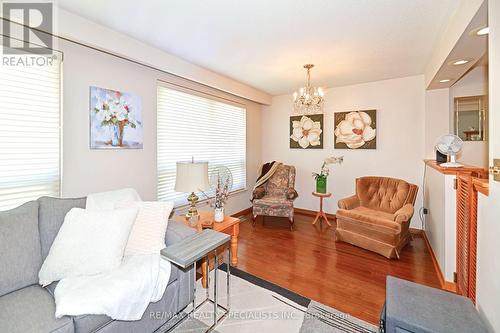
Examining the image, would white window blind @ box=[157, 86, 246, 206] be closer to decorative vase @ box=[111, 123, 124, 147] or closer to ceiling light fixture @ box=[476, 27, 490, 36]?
decorative vase @ box=[111, 123, 124, 147]

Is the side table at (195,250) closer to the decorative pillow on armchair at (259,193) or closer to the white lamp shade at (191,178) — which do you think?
the white lamp shade at (191,178)

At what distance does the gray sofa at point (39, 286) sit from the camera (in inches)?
46.1

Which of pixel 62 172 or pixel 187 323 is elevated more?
pixel 62 172

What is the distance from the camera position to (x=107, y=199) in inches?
74.6

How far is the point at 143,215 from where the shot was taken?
73.7 inches

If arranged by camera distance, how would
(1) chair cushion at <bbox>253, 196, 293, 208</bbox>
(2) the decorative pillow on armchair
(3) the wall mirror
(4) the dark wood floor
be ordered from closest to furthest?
(4) the dark wood floor → (3) the wall mirror → (1) chair cushion at <bbox>253, 196, 293, 208</bbox> → (2) the decorative pillow on armchair

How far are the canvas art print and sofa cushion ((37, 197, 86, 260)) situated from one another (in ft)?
2.39

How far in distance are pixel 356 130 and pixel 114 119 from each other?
12.4 ft

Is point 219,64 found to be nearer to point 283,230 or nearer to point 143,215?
point 143,215

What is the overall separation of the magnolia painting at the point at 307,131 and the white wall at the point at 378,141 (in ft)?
→ 0.32

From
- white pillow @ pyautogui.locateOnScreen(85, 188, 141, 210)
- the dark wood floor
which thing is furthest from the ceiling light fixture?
white pillow @ pyautogui.locateOnScreen(85, 188, 141, 210)

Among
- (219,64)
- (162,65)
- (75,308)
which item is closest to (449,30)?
(219,64)

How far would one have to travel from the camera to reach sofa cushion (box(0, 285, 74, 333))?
1113mm

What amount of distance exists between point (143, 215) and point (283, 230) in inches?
97.5
